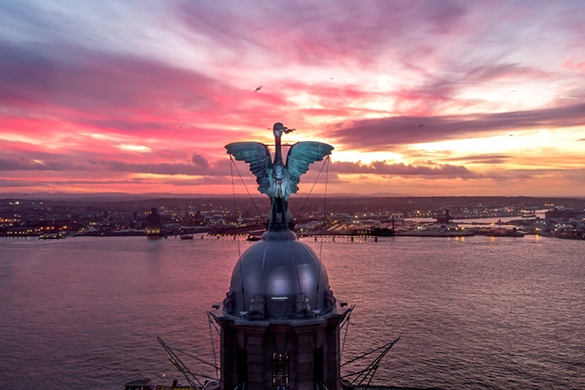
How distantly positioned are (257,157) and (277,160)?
551 millimetres

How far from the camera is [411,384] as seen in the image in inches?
1395

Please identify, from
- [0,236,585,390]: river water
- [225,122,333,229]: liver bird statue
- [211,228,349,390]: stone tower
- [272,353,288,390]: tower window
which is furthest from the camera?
[0,236,585,390]: river water

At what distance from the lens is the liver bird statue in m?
13.1

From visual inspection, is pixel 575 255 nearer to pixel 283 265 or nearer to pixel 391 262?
pixel 391 262

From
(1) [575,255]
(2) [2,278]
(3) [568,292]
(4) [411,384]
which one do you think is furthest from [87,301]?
(1) [575,255]

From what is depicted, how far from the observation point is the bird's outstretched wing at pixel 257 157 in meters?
13.2

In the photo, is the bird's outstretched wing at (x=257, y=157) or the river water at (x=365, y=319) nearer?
the bird's outstretched wing at (x=257, y=157)

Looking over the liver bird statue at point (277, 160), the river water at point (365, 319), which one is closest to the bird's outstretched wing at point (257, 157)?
the liver bird statue at point (277, 160)

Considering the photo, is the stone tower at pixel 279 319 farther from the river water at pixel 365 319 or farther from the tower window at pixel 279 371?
the river water at pixel 365 319

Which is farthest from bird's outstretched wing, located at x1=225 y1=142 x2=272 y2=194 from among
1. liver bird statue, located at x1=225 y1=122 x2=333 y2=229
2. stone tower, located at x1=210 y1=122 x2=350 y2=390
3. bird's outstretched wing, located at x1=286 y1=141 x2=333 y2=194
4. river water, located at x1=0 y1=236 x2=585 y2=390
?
river water, located at x1=0 y1=236 x2=585 y2=390

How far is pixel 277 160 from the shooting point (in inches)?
517

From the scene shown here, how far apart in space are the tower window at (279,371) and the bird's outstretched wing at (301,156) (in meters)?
4.21

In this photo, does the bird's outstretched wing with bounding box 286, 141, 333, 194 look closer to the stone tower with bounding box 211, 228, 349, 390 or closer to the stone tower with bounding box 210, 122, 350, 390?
the stone tower with bounding box 210, 122, 350, 390

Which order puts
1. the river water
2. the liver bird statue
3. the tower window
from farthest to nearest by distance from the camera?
the river water, the liver bird statue, the tower window
